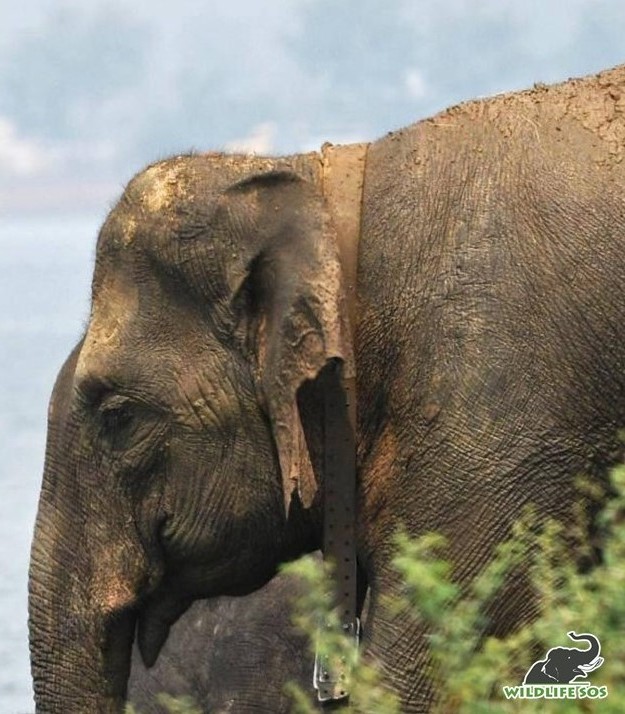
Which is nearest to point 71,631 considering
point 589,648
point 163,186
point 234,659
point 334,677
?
point 334,677

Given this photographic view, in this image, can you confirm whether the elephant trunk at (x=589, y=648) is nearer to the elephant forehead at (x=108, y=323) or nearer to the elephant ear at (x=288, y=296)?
the elephant ear at (x=288, y=296)

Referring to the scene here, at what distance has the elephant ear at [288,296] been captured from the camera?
583 centimetres

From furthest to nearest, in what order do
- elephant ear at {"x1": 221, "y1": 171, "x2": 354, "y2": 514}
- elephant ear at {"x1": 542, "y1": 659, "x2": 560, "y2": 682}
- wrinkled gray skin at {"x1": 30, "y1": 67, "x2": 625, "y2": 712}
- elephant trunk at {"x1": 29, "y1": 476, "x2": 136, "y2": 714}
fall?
elephant trunk at {"x1": 29, "y1": 476, "x2": 136, "y2": 714}, elephant ear at {"x1": 221, "y1": 171, "x2": 354, "y2": 514}, wrinkled gray skin at {"x1": 30, "y1": 67, "x2": 625, "y2": 712}, elephant ear at {"x1": 542, "y1": 659, "x2": 560, "y2": 682}

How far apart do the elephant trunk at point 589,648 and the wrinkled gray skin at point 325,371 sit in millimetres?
996

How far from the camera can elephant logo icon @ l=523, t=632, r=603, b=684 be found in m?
4.55

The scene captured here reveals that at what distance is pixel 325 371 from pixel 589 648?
5.13 ft

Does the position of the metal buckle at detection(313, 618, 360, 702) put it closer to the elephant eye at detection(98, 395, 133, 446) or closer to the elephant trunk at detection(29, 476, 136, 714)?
the elephant trunk at detection(29, 476, 136, 714)

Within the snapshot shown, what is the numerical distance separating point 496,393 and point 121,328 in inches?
41.8

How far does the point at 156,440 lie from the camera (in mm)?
6129

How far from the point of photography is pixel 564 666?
479 cm

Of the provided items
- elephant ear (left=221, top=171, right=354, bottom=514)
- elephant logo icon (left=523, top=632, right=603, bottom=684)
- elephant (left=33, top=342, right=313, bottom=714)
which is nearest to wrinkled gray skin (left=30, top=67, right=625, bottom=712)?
elephant ear (left=221, top=171, right=354, bottom=514)

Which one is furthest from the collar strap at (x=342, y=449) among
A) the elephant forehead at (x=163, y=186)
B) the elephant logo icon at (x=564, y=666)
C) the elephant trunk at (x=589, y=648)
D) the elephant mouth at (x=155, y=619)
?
the elephant trunk at (x=589, y=648)

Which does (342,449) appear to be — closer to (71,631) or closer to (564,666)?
(71,631)

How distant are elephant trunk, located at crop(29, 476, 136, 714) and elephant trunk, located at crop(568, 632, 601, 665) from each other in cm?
189
